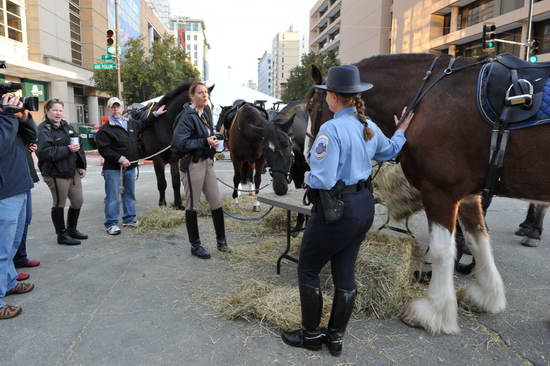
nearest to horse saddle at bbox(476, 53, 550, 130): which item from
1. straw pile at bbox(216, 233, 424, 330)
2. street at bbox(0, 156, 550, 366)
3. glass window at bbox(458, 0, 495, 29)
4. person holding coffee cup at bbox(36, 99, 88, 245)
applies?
straw pile at bbox(216, 233, 424, 330)

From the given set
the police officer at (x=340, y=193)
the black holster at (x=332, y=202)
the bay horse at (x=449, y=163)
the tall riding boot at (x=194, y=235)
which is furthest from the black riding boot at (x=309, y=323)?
the tall riding boot at (x=194, y=235)

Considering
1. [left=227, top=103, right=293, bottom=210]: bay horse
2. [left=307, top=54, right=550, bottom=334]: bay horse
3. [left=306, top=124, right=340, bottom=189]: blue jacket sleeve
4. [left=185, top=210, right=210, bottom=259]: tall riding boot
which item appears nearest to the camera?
[left=306, top=124, right=340, bottom=189]: blue jacket sleeve

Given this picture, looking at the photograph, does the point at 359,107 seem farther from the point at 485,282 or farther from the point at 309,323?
the point at 485,282

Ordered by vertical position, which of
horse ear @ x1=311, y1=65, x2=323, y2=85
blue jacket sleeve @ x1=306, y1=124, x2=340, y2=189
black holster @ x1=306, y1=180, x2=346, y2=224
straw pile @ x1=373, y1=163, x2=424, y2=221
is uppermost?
horse ear @ x1=311, y1=65, x2=323, y2=85

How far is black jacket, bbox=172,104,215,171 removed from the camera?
4.60m

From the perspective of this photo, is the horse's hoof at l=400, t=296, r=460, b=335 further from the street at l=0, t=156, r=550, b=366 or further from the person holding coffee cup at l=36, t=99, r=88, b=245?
the person holding coffee cup at l=36, t=99, r=88, b=245

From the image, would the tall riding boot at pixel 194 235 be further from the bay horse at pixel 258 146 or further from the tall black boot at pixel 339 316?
the tall black boot at pixel 339 316

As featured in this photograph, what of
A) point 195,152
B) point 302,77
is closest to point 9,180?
point 195,152

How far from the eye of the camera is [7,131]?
312 cm

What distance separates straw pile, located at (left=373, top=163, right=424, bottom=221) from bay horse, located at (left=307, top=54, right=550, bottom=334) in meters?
1.17

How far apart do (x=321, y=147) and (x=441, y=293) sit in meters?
1.66

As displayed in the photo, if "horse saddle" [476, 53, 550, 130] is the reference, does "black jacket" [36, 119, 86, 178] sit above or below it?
below

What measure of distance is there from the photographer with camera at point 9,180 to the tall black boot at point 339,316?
2.67 m

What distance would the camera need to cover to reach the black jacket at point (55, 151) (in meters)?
4.79
